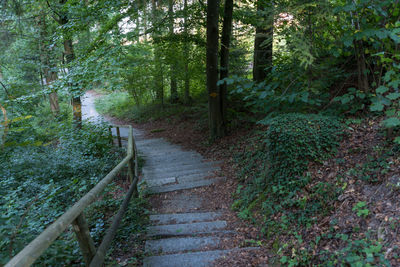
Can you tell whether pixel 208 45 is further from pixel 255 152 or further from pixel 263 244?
pixel 263 244

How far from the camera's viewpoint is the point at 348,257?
2373 millimetres

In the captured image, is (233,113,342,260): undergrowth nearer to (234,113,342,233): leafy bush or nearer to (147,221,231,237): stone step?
(234,113,342,233): leafy bush

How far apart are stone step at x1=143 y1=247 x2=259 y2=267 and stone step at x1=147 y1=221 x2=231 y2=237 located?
63cm

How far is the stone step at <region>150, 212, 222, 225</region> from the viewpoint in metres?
4.29

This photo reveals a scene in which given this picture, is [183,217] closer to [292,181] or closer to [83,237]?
[292,181]

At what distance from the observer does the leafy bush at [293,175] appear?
348 cm

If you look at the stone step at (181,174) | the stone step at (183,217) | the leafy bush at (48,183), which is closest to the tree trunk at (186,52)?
the leafy bush at (48,183)

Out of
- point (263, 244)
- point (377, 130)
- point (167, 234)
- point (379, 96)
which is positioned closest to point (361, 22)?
point (379, 96)

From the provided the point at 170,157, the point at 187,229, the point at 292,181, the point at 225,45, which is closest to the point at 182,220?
the point at 187,229

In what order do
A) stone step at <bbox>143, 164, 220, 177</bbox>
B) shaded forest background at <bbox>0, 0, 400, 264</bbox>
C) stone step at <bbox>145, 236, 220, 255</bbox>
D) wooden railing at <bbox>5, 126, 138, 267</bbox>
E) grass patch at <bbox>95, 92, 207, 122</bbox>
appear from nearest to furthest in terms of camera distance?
wooden railing at <bbox>5, 126, 138, 267</bbox>
stone step at <bbox>145, 236, 220, 255</bbox>
shaded forest background at <bbox>0, 0, 400, 264</bbox>
stone step at <bbox>143, 164, 220, 177</bbox>
grass patch at <bbox>95, 92, 207, 122</bbox>

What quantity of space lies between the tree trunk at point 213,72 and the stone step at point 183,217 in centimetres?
440

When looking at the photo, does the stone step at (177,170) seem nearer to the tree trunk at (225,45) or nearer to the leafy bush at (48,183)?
the leafy bush at (48,183)

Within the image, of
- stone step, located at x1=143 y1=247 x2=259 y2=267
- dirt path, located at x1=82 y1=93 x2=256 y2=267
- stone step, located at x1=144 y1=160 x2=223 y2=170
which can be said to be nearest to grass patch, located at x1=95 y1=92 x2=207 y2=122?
stone step, located at x1=144 y1=160 x2=223 y2=170

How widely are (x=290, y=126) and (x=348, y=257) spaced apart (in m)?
2.34
